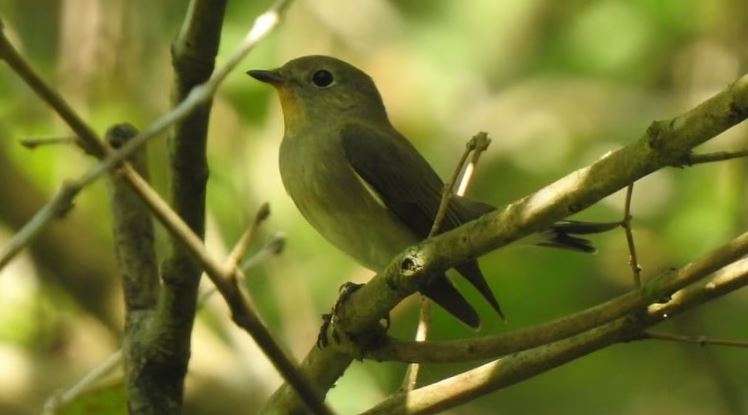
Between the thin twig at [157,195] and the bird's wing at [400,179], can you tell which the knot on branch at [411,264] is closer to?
the thin twig at [157,195]

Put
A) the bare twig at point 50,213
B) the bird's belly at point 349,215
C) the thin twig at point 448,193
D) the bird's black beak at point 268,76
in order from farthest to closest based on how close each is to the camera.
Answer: the bird's black beak at point 268,76, the bird's belly at point 349,215, the thin twig at point 448,193, the bare twig at point 50,213

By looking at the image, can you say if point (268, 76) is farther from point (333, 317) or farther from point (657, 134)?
point (657, 134)

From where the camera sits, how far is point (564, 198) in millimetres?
2166

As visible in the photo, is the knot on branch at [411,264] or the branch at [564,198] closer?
the branch at [564,198]

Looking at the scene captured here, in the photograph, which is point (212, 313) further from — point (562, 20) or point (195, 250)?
point (195, 250)

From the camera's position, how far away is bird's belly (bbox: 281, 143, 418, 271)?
4035 millimetres

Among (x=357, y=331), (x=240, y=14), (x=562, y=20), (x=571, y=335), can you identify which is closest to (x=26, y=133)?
(x=240, y=14)

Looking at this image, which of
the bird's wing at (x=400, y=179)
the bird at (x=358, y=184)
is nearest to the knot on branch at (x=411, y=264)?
the bird at (x=358, y=184)

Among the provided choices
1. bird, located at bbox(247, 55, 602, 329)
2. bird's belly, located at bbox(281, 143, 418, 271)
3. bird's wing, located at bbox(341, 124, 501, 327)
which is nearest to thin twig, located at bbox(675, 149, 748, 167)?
bird, located at bbox(247, 55, 602, 329)

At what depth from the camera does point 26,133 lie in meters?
5.73

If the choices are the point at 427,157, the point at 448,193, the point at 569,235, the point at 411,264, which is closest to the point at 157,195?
the point at 411,264

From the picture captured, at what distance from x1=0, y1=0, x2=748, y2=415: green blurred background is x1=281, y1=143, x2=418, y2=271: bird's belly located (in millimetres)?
727

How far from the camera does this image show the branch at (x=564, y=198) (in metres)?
2.02

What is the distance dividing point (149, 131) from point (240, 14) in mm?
3964
